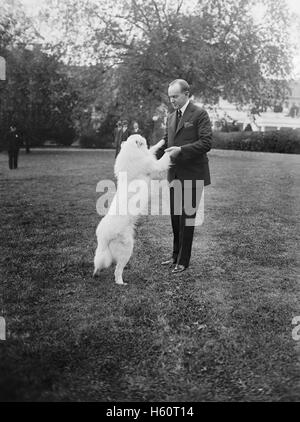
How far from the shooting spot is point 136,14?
3038 cm

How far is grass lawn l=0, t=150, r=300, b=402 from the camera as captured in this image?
3.81m

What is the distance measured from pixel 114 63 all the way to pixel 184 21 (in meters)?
5.99

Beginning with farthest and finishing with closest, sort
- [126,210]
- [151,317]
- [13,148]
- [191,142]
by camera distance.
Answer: [13,148] → [191,142] → [126,210] → [151,317]

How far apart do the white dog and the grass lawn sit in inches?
16.7

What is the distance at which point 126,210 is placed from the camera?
19.6 feet

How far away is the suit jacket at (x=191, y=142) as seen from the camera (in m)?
6.23

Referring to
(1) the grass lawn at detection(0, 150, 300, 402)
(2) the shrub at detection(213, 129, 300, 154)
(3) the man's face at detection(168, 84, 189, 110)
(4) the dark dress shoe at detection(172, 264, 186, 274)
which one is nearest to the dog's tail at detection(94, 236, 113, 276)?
(1) the grass lawn at detection(0, 150, 300, 402)

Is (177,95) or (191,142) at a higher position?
(177,95)

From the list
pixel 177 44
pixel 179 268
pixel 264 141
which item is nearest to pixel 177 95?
pixel 179 268

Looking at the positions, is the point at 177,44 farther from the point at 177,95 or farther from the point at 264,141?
the point at 177,95

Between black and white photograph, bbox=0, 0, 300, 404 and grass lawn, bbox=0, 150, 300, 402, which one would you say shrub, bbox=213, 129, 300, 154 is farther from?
grass lawn, bbox=0, 150, 300, 402

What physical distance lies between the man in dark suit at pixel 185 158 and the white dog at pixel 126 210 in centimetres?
28

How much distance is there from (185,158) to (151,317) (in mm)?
2285

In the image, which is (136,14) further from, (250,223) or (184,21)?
(250,223)
